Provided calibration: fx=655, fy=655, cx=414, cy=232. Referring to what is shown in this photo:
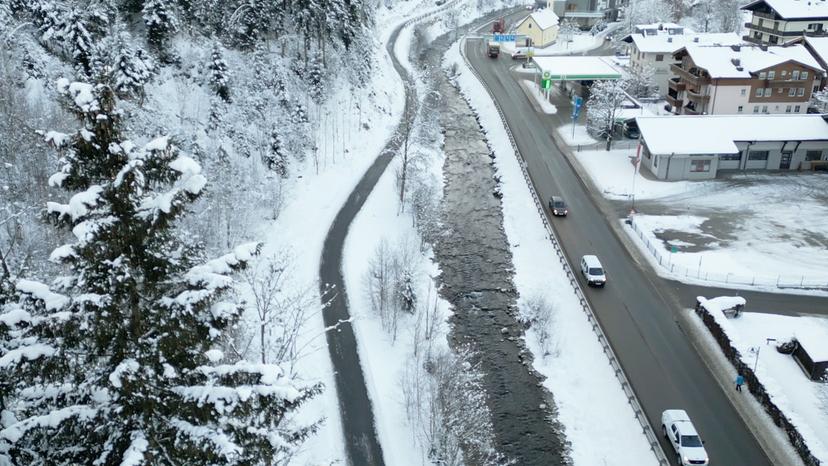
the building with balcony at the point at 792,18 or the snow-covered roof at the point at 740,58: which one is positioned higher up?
the building with balcony at the point at 792,18

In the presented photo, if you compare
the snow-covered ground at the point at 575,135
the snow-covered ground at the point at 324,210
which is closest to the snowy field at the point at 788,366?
the snow-covered ground at the point at 324,210

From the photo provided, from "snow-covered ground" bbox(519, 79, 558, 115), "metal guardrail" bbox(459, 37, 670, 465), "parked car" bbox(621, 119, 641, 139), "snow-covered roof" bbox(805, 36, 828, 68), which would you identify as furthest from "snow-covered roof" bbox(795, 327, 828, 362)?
"snow-covered roof" bbox(805, 36, 828, 68)

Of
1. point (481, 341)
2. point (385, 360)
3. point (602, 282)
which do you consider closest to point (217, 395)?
point (385, 360)

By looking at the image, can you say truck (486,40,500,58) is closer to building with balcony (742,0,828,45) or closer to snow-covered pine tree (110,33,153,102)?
building with balcony (742,0,828,45)

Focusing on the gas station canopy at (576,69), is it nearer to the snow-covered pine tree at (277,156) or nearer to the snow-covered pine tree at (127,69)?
the snow-covered pine tree at (277,156)

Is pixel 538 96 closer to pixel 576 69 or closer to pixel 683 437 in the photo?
pixel 576 69

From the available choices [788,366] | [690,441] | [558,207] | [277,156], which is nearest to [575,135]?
[558,207]
